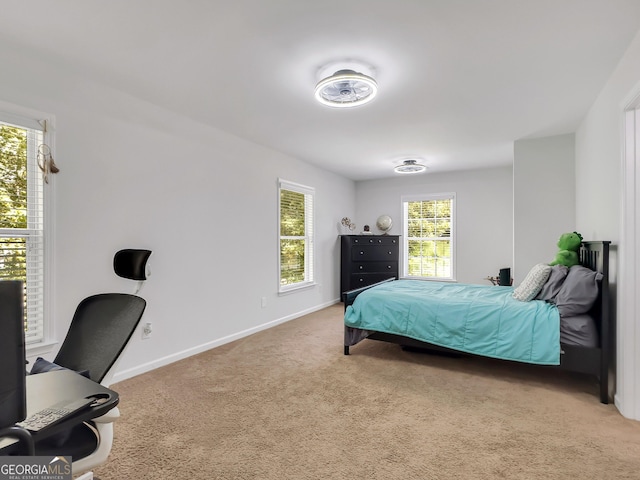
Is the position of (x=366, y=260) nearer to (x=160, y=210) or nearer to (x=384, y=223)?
(x=384, y=223)

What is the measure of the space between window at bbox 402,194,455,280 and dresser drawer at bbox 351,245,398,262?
1.97ft

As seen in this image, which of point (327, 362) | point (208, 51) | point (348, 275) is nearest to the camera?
point (208, 51)

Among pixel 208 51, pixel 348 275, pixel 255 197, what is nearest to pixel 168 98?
pixel 208 51

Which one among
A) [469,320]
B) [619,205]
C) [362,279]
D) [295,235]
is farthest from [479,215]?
[619,205]

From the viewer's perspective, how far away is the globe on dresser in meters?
6.39

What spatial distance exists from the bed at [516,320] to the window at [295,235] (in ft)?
5.21

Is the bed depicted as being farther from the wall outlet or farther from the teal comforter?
the wall outlet

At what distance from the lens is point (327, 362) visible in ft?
10.7

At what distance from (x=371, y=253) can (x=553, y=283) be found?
333 centimetres

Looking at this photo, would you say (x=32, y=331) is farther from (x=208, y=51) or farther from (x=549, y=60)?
(x=549, y=60)

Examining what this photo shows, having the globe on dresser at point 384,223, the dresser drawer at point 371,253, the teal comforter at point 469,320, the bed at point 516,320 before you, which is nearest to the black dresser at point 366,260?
the dresser drawer at point 371,253

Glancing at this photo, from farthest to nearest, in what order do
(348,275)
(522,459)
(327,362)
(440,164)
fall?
(348,275)
(440,164)
(327,362)
(522,459)

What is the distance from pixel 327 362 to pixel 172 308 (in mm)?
1582

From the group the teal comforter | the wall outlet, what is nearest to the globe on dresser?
the teal comforter
